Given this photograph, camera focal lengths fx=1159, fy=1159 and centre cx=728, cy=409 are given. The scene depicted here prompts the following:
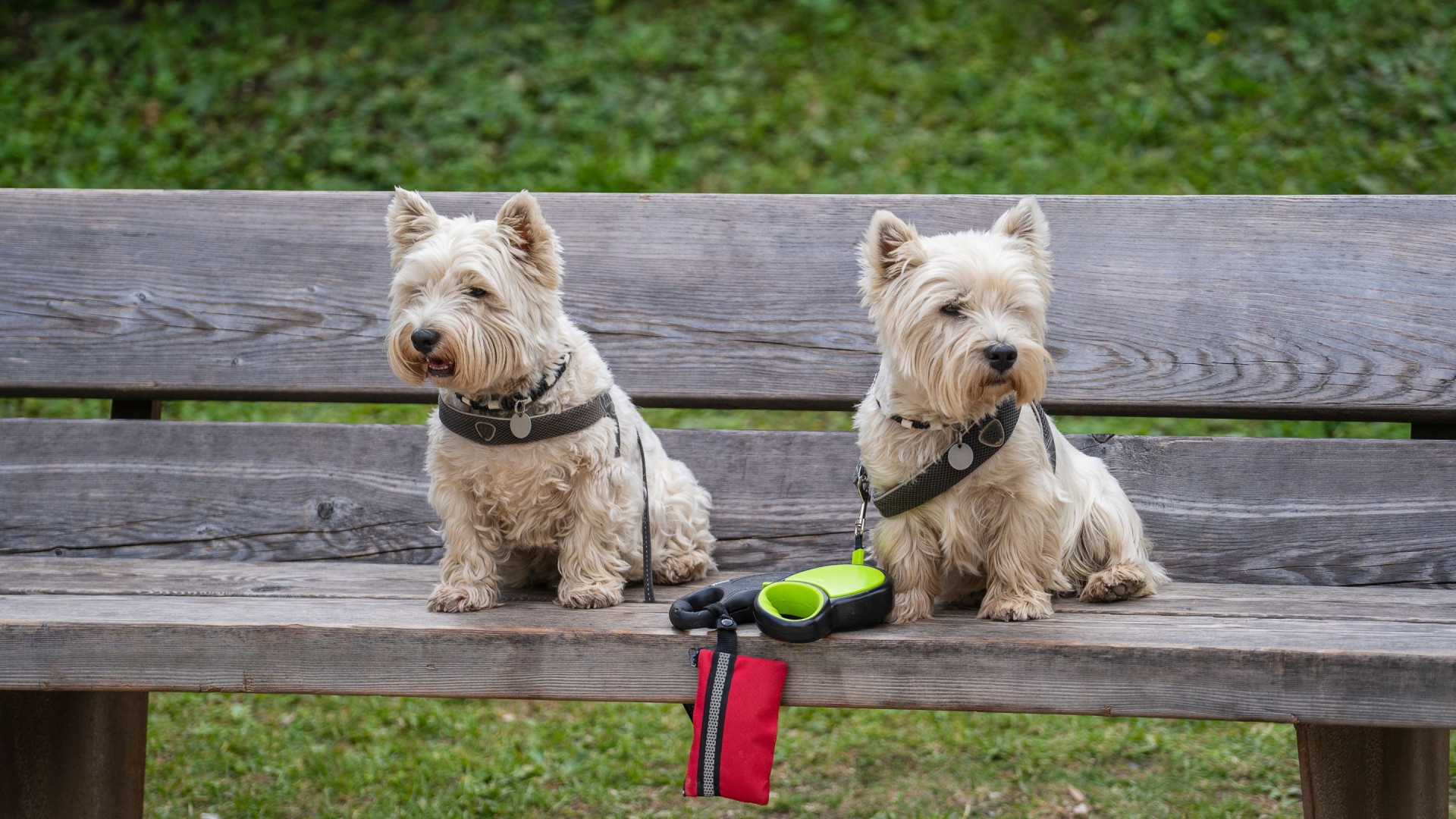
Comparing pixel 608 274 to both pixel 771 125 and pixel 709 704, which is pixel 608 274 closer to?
pixel 709 704

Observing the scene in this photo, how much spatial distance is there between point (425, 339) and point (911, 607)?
113cm

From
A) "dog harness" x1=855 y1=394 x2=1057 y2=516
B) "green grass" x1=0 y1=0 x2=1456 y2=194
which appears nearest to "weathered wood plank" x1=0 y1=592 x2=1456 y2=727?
"dog harness" x1=855 y1=394 x2=1057 y2=516

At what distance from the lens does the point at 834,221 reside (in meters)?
3.38

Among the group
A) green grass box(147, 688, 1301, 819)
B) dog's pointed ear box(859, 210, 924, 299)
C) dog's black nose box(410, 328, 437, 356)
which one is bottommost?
green grass box(147, 688, 1301, 819)

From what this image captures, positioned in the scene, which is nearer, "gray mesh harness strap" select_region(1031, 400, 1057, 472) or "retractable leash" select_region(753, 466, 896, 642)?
"retractable leash" select_region(753, 466, 896, 642)

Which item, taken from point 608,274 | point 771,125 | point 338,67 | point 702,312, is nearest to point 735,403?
point 702,312

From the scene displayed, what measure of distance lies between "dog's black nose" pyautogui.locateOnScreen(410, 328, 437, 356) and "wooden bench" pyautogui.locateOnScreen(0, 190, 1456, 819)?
1.79 feet

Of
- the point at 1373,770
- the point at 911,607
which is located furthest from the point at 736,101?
the point at 1373,770

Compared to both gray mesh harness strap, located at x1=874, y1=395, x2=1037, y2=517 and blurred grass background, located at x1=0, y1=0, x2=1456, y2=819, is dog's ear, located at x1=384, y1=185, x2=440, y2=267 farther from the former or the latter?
blurred grass background, located at x1=0, y1=0, x2=1456, y2=819

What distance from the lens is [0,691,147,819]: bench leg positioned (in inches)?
105

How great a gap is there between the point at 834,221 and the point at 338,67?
5202 mm

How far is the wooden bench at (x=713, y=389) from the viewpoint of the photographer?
8.90 feet

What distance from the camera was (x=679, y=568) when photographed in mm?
2852

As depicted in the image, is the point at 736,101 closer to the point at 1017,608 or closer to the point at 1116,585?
the point at 1116,585
